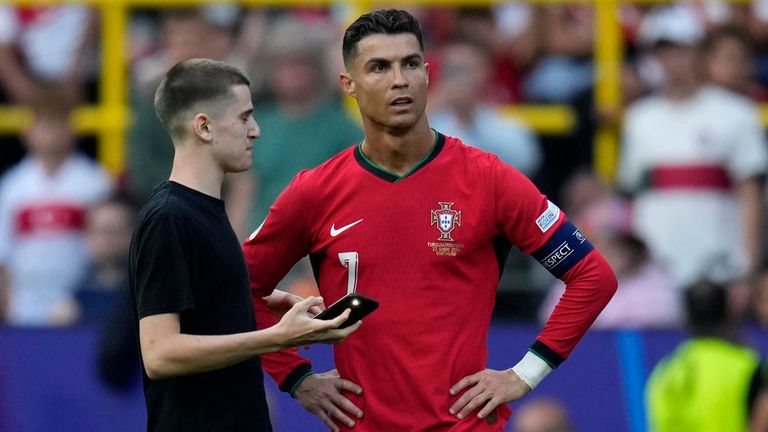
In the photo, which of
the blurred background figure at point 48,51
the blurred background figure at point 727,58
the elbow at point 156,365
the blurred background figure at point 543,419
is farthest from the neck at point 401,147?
the blurred background figure at point 48,51

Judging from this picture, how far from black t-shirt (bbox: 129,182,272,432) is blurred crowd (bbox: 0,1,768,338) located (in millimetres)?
3581

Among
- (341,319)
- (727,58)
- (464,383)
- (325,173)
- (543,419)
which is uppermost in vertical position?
(727,58)

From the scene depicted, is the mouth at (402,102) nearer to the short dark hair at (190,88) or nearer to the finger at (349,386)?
the short dark hair at (190,88)

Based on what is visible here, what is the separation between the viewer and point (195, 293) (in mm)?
5035

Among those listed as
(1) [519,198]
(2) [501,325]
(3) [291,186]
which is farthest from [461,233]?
(2) [501,325]

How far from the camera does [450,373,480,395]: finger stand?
548 centimetres

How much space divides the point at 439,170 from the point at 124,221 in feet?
14.0

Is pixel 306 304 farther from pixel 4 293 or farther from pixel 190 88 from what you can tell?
pixel 4 293

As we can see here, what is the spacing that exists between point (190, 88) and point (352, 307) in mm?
944

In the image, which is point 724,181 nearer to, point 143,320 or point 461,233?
point 461,233

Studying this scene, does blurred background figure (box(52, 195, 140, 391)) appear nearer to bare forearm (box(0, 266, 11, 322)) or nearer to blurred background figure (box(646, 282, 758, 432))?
bare forearm (box(0, 266, 11, 322))

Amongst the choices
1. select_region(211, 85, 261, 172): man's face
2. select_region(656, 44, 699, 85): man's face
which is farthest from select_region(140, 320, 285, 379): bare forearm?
select_region(656, 44, 699, 85): man's face

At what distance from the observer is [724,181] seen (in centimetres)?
951

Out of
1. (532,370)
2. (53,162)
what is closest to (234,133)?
(532,370)
